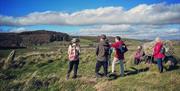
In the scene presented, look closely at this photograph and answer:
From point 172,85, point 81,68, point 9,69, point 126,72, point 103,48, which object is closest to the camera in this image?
point 172,85

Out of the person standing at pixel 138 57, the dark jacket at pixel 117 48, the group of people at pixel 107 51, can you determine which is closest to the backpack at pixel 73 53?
the group of people at pixel 107 51

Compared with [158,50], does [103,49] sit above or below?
above

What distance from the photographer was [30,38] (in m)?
172

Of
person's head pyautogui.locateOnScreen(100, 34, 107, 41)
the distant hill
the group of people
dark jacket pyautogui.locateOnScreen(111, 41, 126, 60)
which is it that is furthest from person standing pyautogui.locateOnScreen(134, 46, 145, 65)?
the distant hill

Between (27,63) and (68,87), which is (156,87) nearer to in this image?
(68,87)

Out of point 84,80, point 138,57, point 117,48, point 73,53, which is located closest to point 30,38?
point 138,57

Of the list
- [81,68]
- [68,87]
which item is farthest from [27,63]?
[68,87]

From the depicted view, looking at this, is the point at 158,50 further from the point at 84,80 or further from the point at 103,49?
the point at 84,80

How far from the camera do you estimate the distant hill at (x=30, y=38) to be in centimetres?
15486

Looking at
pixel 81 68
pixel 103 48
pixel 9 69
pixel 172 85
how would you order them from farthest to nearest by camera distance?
pixel 9 69
pixel 81 68
pixel 103 48
pixel 172 85

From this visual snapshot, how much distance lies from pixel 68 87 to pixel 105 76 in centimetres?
212

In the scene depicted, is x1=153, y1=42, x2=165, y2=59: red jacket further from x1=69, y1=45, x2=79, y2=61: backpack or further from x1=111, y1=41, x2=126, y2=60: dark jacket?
x1=69, y1=45, x2=79, y2=61: backpack

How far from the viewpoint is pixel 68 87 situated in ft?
53.0

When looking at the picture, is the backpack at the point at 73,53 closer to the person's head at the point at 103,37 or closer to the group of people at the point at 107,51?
the group of people at the point at 107,51
